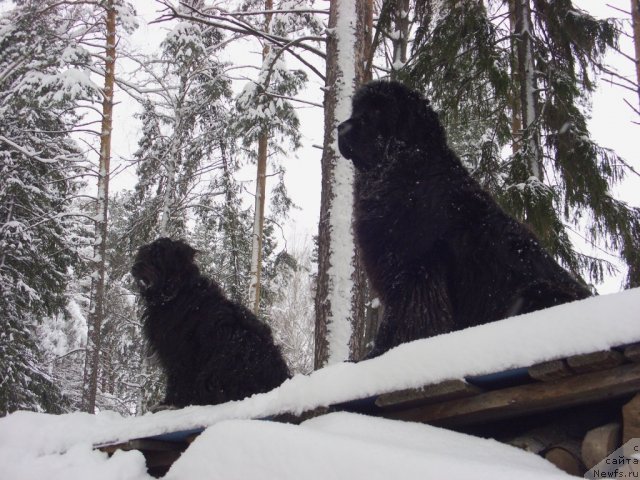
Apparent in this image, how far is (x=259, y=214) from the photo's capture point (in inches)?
680

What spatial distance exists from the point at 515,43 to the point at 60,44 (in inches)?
454

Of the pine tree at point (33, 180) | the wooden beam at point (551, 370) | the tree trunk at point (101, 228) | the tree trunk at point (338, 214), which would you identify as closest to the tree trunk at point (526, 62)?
the tree trunk at point (338, 214)

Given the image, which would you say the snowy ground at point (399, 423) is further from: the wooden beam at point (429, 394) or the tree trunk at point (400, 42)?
the tree trunk at point (400, 42)

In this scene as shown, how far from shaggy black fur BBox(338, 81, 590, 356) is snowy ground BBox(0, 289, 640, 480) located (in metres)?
0.83

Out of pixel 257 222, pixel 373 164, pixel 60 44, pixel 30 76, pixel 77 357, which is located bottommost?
pixel 77 357

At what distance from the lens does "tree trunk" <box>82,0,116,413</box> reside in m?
13.4

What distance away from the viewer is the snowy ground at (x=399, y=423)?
2.00m

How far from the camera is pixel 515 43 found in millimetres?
8539

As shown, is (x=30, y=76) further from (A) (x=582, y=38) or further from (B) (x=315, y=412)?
(B) (x=315, y=412)

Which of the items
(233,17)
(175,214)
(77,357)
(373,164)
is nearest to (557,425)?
(373,164)

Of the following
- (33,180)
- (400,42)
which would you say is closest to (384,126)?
(400,42)

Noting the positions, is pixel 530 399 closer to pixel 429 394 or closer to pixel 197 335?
pixel 429 394

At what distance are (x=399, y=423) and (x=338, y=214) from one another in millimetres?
4186

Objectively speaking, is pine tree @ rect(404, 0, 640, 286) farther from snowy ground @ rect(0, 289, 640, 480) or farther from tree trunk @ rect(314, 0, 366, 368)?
snowy ground @ rect(0, 289, 640, 480)
